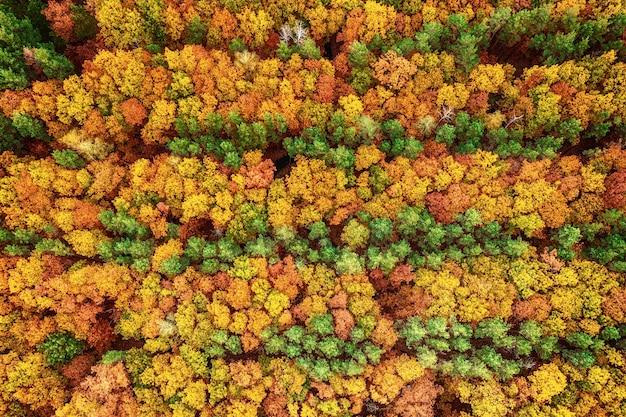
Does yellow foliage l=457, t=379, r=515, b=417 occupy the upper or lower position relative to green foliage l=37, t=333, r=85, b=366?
upper

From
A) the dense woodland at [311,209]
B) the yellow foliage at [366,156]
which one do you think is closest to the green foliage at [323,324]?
the dense woodland at [311,209]

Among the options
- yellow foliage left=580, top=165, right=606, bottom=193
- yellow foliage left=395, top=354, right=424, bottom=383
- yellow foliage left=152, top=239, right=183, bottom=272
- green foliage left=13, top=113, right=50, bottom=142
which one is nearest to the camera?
yellow foliage left=395, top=354, right=424, bottom=383

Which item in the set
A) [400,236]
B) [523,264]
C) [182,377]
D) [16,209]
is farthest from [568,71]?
[16,209]

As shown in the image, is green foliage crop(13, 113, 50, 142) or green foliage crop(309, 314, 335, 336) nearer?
green foliage crop(309, 314, 335, 336)

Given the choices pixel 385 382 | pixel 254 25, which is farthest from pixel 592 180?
pixel 254 25

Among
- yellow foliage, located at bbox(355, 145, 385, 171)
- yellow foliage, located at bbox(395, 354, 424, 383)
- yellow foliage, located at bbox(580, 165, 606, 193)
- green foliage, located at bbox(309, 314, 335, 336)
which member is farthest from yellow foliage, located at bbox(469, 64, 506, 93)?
yellow foliage, located at bbox(395, 354, 424, 383)

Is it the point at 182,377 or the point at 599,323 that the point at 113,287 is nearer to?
the point at 182,377

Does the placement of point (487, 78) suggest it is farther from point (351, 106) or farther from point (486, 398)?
point (486, 398)

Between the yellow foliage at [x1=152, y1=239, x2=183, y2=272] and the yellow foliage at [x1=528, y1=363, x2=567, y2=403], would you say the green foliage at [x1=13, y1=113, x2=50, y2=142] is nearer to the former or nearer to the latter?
the yellow foliage at [x1=152, y1=239, x2=183, y2=272]
